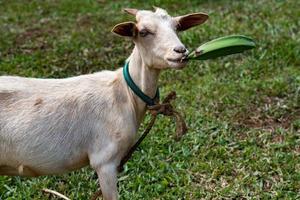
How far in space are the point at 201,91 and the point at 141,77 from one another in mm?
2518

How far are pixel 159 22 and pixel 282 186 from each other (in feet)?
6.07

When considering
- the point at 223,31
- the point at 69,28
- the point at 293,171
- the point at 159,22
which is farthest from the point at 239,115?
the point at 69,28

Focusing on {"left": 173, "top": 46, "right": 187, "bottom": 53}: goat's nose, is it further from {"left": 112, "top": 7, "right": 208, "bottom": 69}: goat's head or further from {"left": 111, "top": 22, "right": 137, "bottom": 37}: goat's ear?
{"left": 111, "top": 22, "right": 137, "bottom": 37}: goat's ear

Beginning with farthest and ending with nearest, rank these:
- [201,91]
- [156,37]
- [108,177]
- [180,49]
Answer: [201,91]
[108,177]
[156,37]
[180,49]

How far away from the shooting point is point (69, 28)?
7273 mm

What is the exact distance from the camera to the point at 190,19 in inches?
120

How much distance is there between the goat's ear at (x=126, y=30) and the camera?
2.83 m

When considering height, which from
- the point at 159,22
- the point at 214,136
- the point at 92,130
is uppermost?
the point at 159,22

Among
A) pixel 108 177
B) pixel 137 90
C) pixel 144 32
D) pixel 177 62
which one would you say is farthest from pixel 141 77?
pixel 108 177

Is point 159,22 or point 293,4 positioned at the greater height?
point 159,22

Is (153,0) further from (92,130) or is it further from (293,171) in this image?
(92,130)

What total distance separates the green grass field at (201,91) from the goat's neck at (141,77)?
1.14 m

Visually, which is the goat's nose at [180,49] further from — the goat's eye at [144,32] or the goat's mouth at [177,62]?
the goat's eye at [144,32]

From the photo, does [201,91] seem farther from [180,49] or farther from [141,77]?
[180,49]
